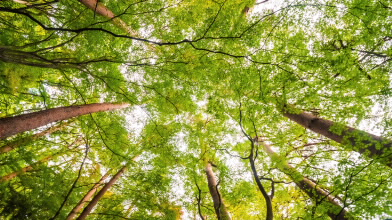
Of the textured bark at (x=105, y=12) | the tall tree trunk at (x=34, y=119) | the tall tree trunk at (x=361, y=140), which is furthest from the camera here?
the textured bark at (x=105, y=12)

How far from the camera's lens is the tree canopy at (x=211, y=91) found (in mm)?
3879

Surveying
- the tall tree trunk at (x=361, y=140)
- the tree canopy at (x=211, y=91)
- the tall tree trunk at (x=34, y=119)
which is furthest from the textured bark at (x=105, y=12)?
the tall tree trunk at (x=361, y=140)

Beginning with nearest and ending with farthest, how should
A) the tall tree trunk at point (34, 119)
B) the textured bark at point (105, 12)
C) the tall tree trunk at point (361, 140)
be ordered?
the tall tree trunk at point (34, 119)
the tall tree trunk at point (361, 140)
the textured bark at point (105, 12)

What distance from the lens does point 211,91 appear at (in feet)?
19.9

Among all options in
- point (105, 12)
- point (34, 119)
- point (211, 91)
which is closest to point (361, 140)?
point (211, 91)

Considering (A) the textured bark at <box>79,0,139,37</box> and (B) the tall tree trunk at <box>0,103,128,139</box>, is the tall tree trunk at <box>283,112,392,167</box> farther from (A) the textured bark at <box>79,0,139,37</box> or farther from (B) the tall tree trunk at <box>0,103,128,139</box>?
(B) the tall tree trunk at <box>0,103,128,139</box>

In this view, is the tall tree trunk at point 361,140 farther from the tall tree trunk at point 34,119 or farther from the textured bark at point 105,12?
the tall tree trunk at point 34,119

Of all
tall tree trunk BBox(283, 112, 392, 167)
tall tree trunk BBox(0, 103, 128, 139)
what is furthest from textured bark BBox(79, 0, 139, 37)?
tall tree trunk BBox(283, 112, 392, 167)

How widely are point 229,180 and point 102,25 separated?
5.19 metres

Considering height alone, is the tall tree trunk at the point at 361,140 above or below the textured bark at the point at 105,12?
below

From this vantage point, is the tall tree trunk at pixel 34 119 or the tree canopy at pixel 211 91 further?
the tree canopy at pixel 211 91

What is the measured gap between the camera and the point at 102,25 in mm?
4562

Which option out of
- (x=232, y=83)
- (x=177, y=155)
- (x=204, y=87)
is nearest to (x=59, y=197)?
(x=177, y=155)

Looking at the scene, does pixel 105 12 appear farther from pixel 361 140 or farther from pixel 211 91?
pixel 361 140
